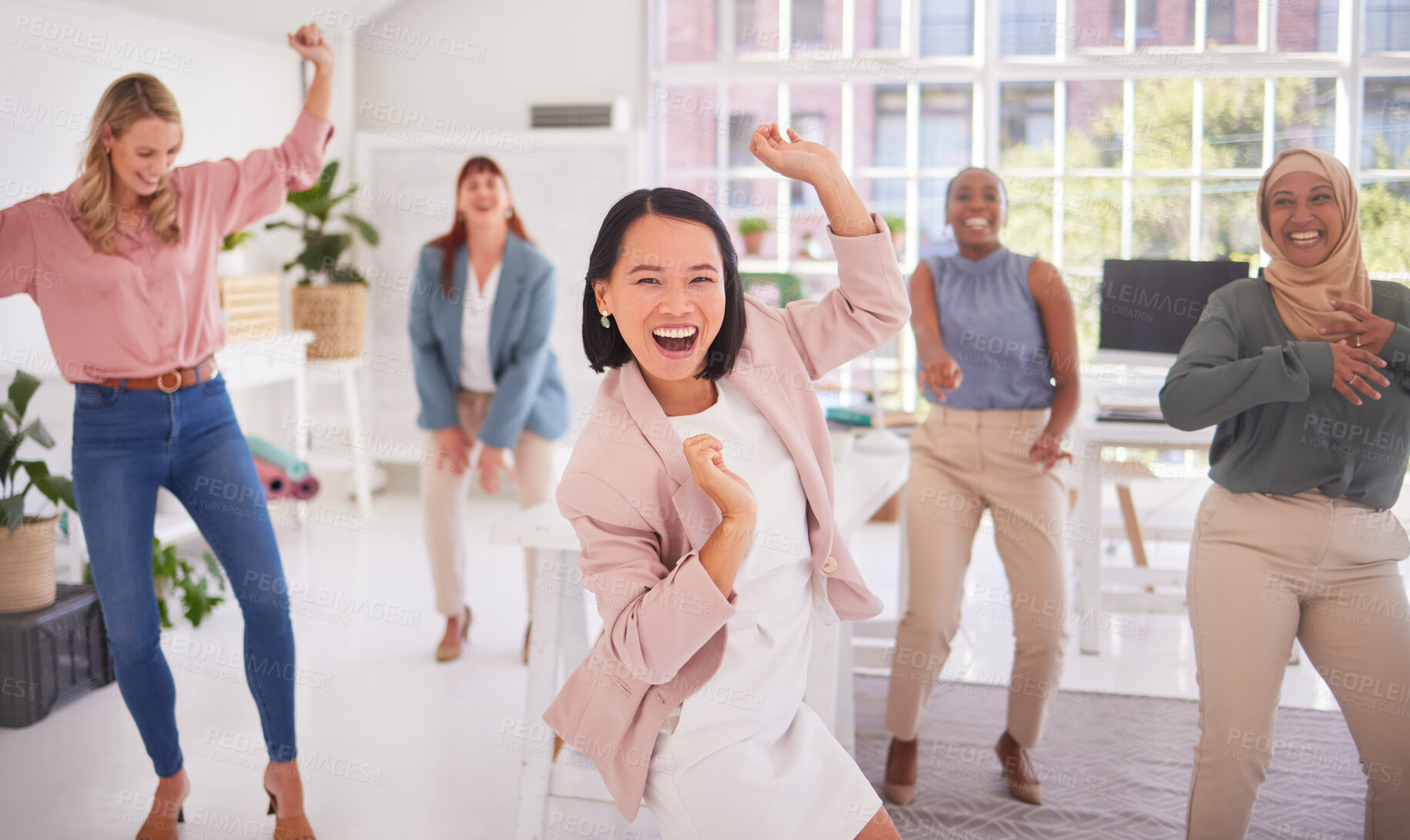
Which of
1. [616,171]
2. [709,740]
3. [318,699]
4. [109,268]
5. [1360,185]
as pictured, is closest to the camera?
[709,740]

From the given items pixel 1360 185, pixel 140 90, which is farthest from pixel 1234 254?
pixel 140 90

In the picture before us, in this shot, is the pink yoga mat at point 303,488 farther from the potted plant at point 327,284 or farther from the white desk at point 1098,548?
the white desk at point 1098,548

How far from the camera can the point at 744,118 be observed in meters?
6.04

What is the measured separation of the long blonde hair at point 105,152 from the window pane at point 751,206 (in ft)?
12.9

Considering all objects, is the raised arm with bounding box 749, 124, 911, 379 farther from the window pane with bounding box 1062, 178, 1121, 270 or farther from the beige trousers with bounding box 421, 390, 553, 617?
the window pane with bounding box 1062, 178, 1121, 270

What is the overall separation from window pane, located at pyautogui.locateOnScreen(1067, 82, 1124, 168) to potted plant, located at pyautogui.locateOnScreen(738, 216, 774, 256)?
1.64 meters

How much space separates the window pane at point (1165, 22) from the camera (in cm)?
542

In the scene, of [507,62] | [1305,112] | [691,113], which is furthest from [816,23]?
[1305,112]

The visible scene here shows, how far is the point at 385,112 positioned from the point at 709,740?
543 centimetres

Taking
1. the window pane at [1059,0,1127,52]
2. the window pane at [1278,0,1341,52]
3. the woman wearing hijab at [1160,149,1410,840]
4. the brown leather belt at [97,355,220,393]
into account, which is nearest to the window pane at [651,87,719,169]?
the window pane at [1059,0,1127,52]

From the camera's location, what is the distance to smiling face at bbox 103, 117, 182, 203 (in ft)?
7.13

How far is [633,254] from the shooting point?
1500 mm

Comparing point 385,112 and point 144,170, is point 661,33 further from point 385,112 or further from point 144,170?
point 144,170

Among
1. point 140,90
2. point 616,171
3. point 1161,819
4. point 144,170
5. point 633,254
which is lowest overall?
point 1161,819
